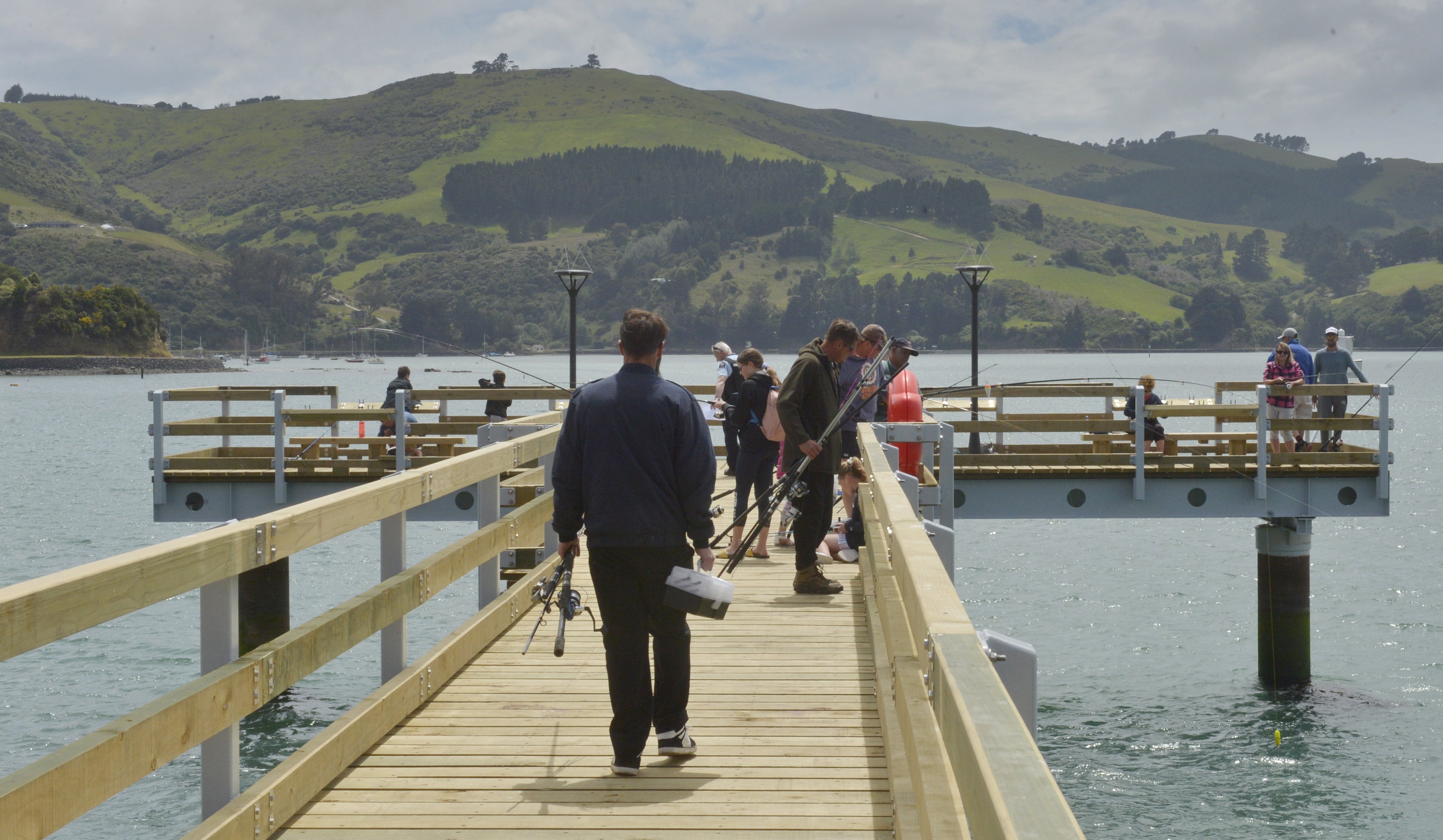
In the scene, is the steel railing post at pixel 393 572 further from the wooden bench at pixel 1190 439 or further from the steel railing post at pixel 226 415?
the steel railing post at pixel 226 415

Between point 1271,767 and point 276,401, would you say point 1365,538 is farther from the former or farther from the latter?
point 276,401

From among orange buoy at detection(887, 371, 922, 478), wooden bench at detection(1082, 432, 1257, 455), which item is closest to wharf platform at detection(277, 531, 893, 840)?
orange buoy at detection(887, 371, 922, 478)

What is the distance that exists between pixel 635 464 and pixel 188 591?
5.07ft

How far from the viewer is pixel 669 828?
4.30 metres

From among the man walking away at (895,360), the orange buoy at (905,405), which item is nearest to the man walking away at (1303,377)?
the man walking away at (895,360)

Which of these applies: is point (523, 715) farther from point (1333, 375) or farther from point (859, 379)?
point (1333, 375)

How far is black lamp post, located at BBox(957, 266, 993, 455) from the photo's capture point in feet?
55.5

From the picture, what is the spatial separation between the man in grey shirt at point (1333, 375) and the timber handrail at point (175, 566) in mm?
12707

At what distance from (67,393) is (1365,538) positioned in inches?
4592

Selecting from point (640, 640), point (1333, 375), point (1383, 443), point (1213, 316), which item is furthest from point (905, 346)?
point (1213, 316)

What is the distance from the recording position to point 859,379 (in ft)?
31.4

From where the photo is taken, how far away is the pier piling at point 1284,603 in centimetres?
1603

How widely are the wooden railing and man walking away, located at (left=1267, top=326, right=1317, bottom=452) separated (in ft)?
40.2

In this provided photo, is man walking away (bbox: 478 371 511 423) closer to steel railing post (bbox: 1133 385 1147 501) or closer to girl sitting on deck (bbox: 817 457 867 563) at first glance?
girl sitting on deck (bbox: 817 457 867 563)
